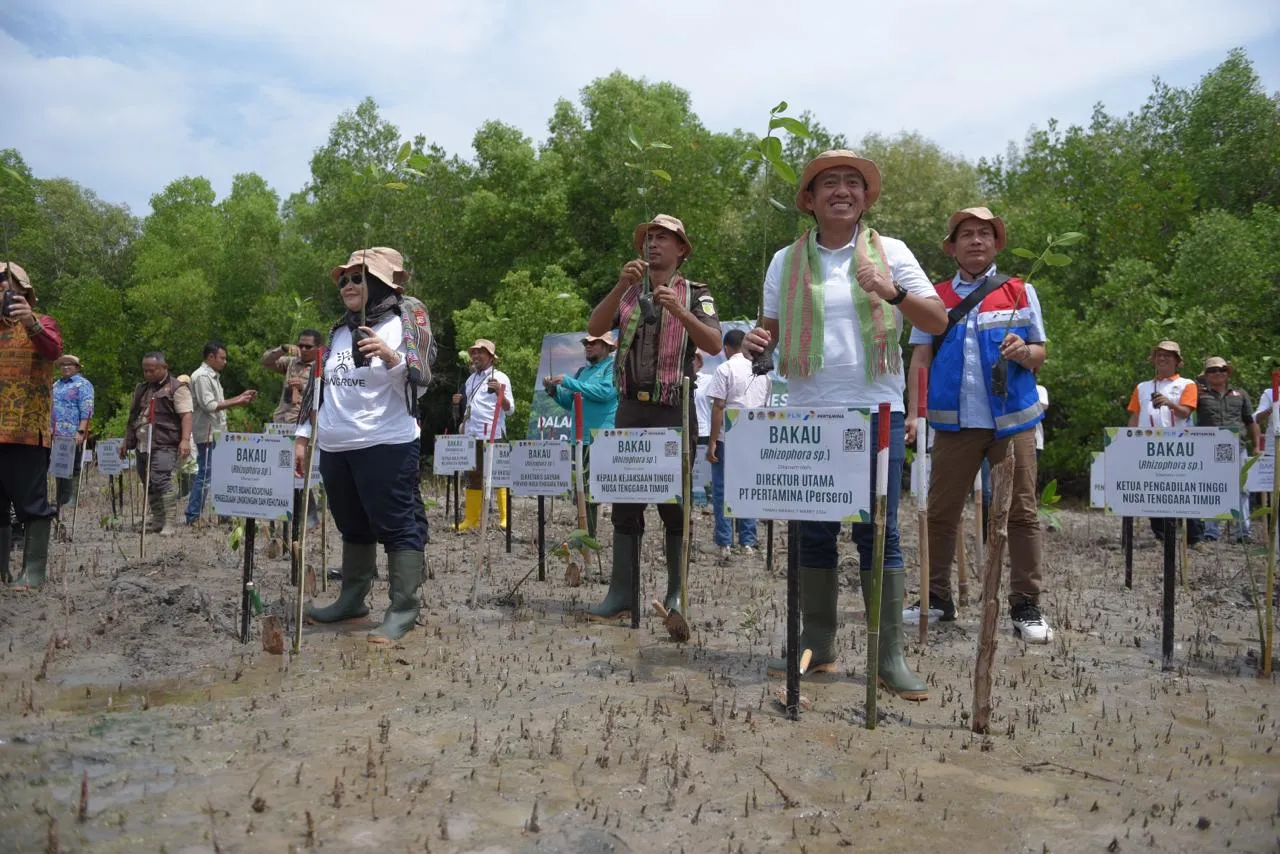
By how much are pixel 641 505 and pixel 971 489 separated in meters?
1.89

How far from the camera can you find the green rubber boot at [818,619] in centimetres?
463

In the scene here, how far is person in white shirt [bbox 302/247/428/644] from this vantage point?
18.1ft

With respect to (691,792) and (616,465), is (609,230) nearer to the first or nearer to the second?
(616,465)

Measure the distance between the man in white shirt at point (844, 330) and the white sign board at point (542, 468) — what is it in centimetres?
326

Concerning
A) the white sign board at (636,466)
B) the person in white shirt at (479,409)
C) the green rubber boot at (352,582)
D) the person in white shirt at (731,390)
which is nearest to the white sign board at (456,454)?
the person in white shirt at (479,409)

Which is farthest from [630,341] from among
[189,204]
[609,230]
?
[189,204]

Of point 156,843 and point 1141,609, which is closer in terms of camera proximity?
point 156,843

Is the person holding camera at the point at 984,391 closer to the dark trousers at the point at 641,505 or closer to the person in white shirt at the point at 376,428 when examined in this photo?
the dark trousers at the point at 641,505

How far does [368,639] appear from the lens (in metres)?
5.48

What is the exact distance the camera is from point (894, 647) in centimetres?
452

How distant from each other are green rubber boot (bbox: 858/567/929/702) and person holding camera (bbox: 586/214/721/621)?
146cm

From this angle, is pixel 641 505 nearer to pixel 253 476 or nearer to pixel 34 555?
pixel 253 476

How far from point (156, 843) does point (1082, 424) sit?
20.4 m

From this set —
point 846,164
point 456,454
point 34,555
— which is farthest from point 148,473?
point 846,164
